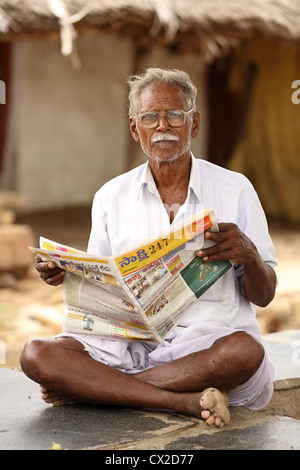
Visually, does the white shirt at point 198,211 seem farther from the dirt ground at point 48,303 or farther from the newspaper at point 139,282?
the dirt ground at point 48,303

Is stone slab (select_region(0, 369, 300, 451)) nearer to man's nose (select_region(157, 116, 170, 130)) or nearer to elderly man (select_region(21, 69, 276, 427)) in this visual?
elderly man (select_region(21, 69, 276, 427))

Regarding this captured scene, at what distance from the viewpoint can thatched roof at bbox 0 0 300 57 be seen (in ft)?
21.1

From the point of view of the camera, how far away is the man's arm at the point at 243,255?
8.21ft

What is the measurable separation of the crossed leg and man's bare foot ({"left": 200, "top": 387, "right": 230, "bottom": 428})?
0.02 meters

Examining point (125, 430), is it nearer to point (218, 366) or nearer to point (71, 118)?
point (218, 366)

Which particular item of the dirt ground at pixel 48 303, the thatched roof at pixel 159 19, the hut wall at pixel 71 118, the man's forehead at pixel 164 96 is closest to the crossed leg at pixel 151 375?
the man's forehead at pixel 164 96

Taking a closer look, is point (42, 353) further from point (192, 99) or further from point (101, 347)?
point (192, 99)

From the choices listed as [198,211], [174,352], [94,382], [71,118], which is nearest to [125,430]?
[94,382]

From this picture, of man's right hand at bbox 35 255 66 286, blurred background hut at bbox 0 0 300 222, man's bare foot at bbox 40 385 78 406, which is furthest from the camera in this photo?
blurred background hut at bbox 0 0 300 222

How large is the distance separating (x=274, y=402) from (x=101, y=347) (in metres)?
0.98

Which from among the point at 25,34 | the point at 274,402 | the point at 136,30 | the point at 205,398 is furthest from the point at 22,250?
the point at 205,398

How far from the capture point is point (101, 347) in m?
2.83

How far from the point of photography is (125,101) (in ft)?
32.3

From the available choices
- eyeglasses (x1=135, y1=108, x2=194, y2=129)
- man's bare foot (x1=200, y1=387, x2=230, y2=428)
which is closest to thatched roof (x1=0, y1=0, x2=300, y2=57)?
eyeglasses (x1=135, y1=108, x2=194, y2=129)
